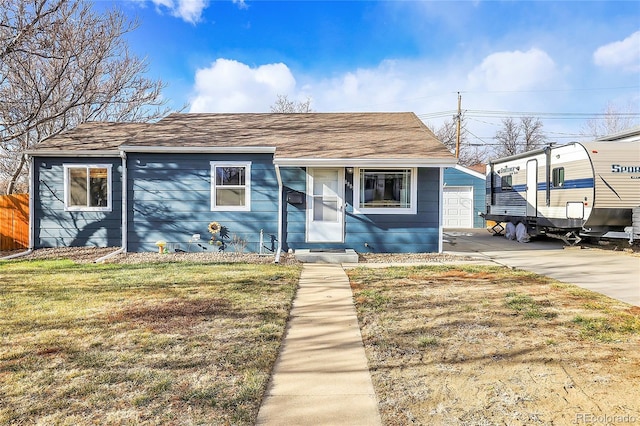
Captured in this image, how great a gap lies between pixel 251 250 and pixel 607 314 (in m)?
7.54

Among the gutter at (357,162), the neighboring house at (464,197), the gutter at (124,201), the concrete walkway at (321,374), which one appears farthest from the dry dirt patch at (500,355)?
the neighboring house at (464,197)

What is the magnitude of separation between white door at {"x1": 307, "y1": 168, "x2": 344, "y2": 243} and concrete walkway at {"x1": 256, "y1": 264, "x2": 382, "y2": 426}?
4.41m

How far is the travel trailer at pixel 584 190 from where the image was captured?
9.48 metres

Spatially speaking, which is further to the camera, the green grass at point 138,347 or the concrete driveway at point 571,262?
the concrete driveway at point 571,262

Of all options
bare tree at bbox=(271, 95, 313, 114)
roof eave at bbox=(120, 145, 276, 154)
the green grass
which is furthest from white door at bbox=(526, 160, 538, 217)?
bare tree at bbox=(271, 95, 313, 114)

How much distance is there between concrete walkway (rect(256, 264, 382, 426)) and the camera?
2.47m

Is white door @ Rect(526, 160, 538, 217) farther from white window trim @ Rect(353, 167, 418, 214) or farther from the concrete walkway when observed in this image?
the concrete walkway

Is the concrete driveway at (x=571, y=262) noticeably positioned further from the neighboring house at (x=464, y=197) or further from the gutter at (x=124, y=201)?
the gutter at (x=124, y=201)

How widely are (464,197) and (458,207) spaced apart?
0.60m

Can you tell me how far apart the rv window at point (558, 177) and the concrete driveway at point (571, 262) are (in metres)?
1.98

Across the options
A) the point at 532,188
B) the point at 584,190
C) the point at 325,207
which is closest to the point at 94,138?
the point at 325,207

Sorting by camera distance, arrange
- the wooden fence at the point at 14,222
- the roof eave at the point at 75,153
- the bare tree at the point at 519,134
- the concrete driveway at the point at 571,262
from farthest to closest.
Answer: the bare tree at the point at 519,134 < the wooden fence at the point at 14,222 < the roof eave at the point at 75,153 < the concrete driveway at the point at 571,262

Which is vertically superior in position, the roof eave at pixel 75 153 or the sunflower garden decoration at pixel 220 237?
the roof eave at pixel 75 153

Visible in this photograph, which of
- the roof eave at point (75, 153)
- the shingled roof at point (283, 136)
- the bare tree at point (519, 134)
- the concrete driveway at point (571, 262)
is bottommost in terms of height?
the concrete driveway at point (571, 262)
